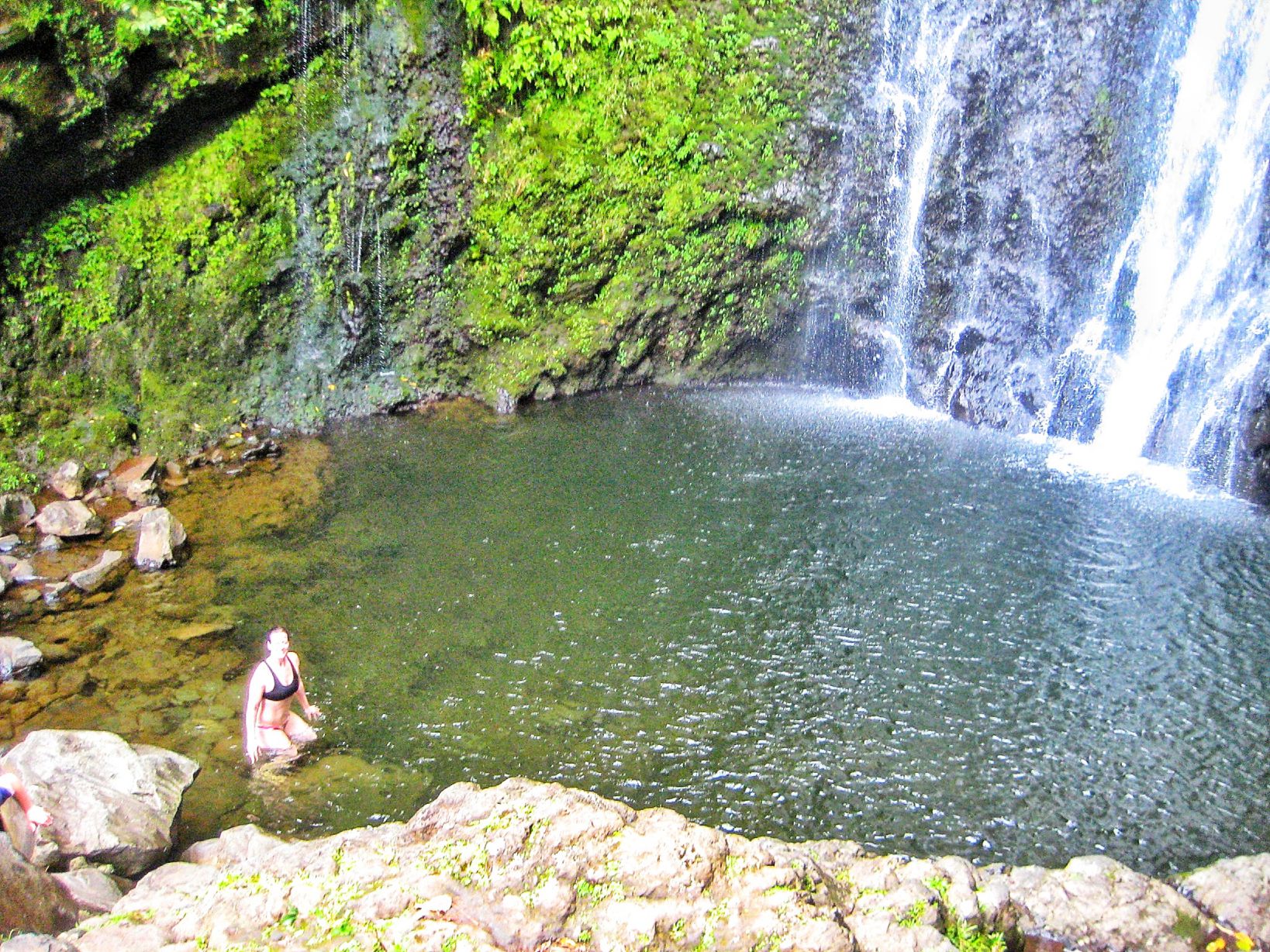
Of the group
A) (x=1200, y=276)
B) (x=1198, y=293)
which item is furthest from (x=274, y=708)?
(x=1200, y=276)

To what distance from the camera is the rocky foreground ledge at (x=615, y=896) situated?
5.50 meters

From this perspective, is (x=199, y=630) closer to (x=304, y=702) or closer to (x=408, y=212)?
(x=304, y=702)

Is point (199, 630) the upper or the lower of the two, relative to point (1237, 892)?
lower

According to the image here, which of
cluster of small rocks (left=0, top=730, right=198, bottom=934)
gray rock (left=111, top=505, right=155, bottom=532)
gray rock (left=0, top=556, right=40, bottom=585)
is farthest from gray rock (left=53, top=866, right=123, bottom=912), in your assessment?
gray rock (left=111, top=505, right=155, bottom=532)

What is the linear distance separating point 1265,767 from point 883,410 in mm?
10934

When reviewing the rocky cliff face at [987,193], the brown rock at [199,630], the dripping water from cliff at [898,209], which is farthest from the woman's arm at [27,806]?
the dripping water from cliff at [898,209]

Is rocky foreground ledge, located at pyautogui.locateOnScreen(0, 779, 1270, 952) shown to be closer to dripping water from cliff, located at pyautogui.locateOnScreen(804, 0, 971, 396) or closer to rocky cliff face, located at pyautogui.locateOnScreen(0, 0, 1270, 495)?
rocky cliff face, located at pyautogui.locateOnScreen(0, 0, 1270, 495)

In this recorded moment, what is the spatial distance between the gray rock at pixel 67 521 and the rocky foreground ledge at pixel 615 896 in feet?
Answer: 27.6

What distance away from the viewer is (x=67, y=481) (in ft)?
49.1

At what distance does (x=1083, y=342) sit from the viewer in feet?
59.2

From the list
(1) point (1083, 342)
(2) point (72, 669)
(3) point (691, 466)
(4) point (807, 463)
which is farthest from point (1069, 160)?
(2) point (72, 669)

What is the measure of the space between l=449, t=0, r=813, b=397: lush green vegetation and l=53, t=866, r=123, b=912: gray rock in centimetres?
1320

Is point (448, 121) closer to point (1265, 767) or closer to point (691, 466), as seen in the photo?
point (691, 466)

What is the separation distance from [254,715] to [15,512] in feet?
25.2
